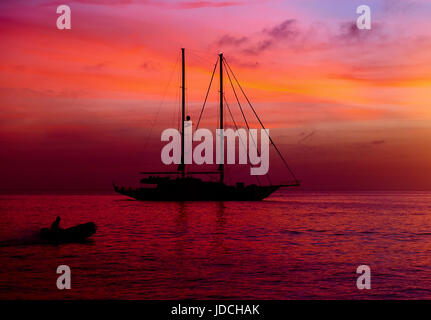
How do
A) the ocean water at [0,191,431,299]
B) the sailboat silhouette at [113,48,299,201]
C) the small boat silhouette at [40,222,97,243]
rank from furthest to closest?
1. the sailboat silhouette at [113,48,299,201]
2. the small boat silhouette at [40,222,97,243]
3. the ocean water at [0,191,431,299]

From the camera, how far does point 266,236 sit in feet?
123

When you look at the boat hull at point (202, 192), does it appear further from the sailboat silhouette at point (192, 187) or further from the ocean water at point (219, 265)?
the ocean water at point (219, 265)

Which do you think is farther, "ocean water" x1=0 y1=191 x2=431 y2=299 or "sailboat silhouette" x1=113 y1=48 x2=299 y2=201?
"sailboat silhouette" x1=113 y1=48 x2=299 y2=201

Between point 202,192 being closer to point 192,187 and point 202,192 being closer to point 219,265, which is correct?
point 192,187

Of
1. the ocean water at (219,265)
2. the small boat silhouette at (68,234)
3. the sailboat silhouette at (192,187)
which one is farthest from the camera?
the sailboat silhouette at (192,187)

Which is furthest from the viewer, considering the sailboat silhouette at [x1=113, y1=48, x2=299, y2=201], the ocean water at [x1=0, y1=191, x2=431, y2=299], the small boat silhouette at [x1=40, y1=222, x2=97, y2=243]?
the sailboat silhouette at [x1=113, y1=48, x2=299, y2=201]

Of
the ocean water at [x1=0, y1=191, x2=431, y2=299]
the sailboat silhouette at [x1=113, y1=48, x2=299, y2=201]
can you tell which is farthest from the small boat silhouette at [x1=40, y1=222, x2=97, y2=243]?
the sailboat silhouette at [x1=113, y1=48, x2=299, y2=201]

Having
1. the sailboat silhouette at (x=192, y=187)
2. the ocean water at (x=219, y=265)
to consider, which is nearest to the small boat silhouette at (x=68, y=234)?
the ocean water at (x=219, y=265)

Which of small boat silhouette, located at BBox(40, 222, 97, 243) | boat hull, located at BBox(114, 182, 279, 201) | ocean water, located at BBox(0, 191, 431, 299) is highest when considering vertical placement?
boat hull, located at BBox(114, 182, 279, 201)

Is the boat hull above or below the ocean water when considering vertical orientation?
above

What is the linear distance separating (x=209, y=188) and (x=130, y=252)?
49572mm

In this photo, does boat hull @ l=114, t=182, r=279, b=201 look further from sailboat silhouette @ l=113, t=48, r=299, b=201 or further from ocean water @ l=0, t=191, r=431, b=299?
ocean water @ l=0, t=191, r=431, b=299

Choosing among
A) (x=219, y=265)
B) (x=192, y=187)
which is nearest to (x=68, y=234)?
(x=219, y=265)
